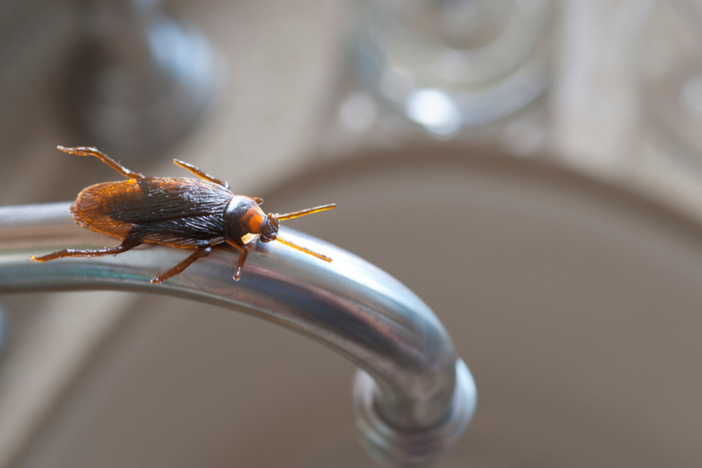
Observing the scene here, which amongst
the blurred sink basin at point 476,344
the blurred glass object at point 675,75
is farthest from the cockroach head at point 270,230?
the blurred glass object at point 675,75

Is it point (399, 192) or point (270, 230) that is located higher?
point (399, 192)

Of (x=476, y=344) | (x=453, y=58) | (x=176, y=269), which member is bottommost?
(x=176, y=269)

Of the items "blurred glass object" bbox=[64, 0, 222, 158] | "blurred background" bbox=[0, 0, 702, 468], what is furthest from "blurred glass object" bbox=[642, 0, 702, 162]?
"blurred glass object" bbox=[64, 0, 222, 158]

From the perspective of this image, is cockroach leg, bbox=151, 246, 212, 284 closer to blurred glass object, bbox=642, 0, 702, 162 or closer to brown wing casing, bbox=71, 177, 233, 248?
brown wing casing, bbox=71, 177, 233, 248

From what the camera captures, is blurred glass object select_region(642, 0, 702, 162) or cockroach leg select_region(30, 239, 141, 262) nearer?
cockroach leg select_region(30, 239, 141, 262)

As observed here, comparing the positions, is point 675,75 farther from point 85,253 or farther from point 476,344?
point 85,253

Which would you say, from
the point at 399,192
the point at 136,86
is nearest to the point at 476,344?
the point at 399,192

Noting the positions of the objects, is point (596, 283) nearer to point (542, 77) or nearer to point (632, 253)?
point (632, 253)
